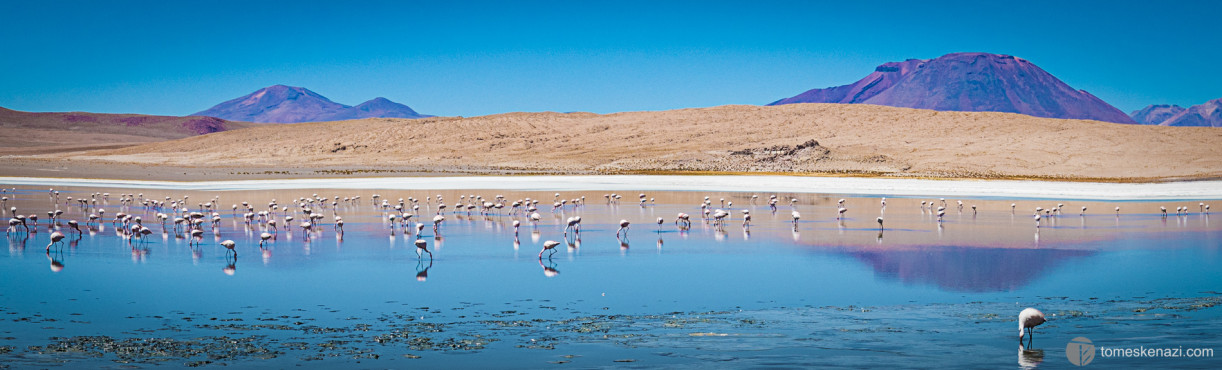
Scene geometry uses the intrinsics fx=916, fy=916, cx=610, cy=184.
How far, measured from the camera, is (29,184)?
5041 cm

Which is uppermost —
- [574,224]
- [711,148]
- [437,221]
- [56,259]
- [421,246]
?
[711,148]

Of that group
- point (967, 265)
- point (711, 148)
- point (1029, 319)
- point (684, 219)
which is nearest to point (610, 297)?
point (1029, 319)

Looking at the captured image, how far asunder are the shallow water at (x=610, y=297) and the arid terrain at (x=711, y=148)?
1558 inches

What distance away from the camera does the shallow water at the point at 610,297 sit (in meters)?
8.82

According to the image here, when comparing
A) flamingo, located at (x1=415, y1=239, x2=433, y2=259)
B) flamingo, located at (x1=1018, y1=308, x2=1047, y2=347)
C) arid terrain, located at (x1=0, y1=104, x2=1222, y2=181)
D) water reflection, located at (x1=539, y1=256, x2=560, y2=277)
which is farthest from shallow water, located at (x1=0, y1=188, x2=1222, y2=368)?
arid terrain, located at (x1=0, y1=104, x2=1222, y2=181)

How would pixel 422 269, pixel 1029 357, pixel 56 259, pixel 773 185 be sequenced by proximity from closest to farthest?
1. pixel 1029 357
2. pixel 422 269
3. pixel 56 259
4. pixel 773 185

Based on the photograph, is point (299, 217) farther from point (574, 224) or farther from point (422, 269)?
point (422, 269)

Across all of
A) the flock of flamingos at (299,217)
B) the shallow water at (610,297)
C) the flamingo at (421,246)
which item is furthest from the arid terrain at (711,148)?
the flamingo at (421,246)

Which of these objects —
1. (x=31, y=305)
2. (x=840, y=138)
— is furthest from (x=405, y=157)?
(x=31, y=305)

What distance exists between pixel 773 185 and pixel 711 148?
4359cm

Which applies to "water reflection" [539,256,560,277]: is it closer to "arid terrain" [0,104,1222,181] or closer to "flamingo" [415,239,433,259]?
"flamingo" [415,239,433,259]

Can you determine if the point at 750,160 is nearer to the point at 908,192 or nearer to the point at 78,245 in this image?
the point at 908,192

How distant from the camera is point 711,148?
295 ft

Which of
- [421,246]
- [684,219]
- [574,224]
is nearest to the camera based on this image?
[421,246]
